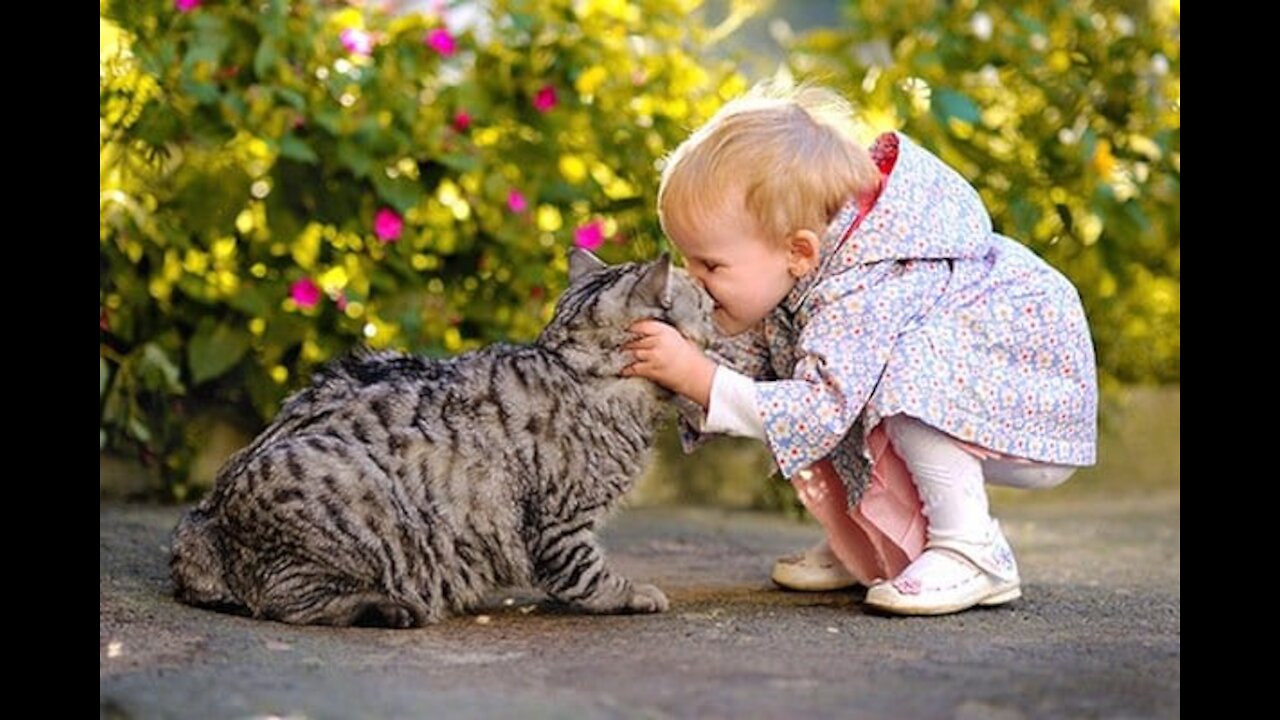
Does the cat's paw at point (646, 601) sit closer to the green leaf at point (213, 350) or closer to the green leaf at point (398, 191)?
the green leaf at point (398, 191)

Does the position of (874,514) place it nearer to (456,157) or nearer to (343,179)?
(456,157)

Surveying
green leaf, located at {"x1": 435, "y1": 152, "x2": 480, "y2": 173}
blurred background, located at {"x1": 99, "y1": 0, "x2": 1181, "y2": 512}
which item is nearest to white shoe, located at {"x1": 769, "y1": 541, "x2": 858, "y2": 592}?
blurred background, located at {"x1": 99, "y1": 0, "x2": 1181, "y2": 512}

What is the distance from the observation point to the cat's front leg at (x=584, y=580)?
3.08 m

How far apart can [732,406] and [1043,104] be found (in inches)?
97.0

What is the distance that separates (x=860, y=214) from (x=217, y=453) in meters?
2.28

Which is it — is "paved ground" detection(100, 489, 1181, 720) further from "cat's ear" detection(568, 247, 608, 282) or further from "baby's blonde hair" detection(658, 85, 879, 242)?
"baby's blonde hair" detection(658, 85, 879, 242)

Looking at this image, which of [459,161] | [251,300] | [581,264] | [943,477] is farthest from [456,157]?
[943,477]

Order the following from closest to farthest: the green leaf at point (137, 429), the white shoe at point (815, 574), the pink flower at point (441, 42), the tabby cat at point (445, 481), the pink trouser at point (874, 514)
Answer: the tabby cat at point (445, 481) < the pink trouser at point (874, 514) < the white shoe at point (815, 574) < the green leaf at point (137, 429) < the pink flower at point (441, 42)

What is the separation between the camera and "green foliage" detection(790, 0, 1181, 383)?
15.8 feet

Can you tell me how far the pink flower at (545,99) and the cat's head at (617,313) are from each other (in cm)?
151

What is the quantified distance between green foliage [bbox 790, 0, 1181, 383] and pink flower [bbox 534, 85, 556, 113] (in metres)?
0.75

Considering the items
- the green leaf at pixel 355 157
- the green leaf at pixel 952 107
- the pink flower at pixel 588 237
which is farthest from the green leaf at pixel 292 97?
the green leaf at pixel 952 107
